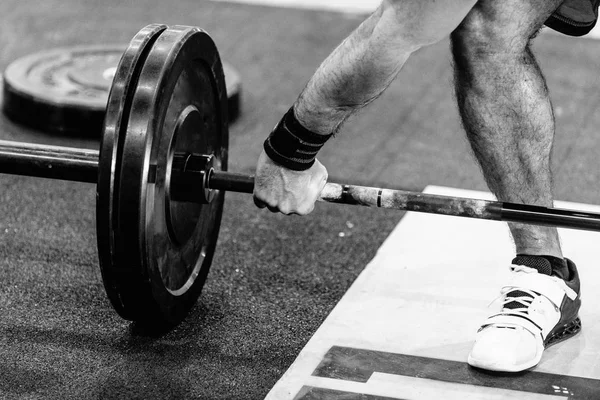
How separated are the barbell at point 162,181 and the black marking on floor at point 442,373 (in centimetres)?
24

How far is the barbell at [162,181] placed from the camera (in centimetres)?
142

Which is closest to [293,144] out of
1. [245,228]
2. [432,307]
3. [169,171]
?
[169,171]

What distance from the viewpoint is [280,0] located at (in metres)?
3.95

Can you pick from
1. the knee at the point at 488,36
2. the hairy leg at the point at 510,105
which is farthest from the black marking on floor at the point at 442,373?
the knee at the point at 488,36

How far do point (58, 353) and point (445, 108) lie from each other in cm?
166

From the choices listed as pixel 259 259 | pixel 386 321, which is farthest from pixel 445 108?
pixel 386 321

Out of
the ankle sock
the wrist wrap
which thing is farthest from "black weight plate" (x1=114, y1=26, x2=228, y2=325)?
the ankle sock

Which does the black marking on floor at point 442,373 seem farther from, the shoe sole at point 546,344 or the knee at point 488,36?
the knee at point 488,36

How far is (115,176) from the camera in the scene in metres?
1.41

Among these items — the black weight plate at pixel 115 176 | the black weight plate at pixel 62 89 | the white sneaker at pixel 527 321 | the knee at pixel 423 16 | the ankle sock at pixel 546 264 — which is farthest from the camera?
the black weight plate at pixel 62 89

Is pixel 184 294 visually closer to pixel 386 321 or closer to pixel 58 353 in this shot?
pixel 58 353

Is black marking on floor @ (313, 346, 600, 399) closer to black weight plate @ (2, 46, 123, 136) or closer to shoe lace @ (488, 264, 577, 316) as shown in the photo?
shoe lace @ (488, 264, 577, 316)

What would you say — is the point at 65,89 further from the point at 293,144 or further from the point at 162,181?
the point at 293,144

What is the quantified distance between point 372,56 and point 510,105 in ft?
1.12
